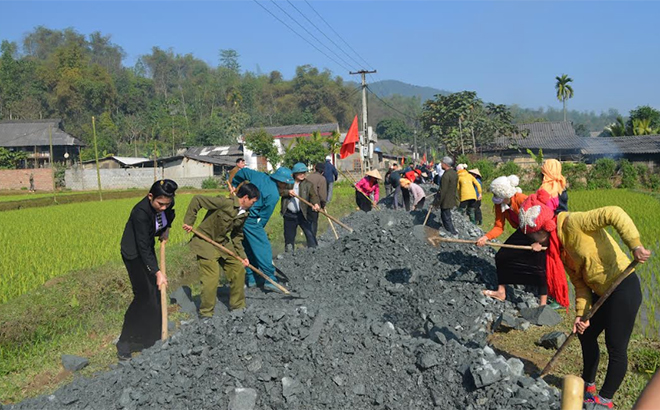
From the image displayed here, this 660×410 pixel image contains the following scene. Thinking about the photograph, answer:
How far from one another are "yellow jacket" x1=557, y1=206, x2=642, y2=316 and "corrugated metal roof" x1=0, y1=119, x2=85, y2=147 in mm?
42770

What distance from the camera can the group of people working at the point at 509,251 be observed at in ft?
11.7

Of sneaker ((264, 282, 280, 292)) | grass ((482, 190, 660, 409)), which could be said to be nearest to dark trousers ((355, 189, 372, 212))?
sneaker ((264, 282, 280, 292))

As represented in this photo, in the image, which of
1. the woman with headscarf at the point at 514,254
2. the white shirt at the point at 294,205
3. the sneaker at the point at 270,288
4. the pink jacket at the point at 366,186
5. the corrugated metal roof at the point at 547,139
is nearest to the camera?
the woman with headscarf at the point at 514,254

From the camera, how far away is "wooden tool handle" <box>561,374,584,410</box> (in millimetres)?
1506

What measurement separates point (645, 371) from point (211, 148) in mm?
43929

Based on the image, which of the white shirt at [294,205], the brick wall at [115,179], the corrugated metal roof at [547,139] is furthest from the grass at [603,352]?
the brick wall at [115,179]

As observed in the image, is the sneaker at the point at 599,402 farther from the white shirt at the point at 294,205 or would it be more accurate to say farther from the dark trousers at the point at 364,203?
the dark trousers at the point at 364,203

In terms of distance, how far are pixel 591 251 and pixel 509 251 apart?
7.15 feet

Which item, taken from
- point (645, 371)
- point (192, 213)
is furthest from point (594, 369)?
point (192, 213)

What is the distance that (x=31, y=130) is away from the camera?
41094 millimetres

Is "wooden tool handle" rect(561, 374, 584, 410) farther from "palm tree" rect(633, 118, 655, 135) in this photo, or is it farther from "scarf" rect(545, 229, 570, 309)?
"palm tree" rect(633, 118, 655, 135)

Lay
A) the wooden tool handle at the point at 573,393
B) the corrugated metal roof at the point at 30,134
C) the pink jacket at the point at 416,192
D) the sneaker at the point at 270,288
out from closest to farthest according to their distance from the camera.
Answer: the wooden tool handle at the point at 573,393, the sneaker at the point at 270,288, the pink jacket at the point at 416,192, the corrugated metal roof at the point at 30,134

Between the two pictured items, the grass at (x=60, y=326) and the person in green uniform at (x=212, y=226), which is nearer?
the grass at (x=60, y=326)

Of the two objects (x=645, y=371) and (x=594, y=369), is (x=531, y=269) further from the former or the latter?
(x=594, y=369)
